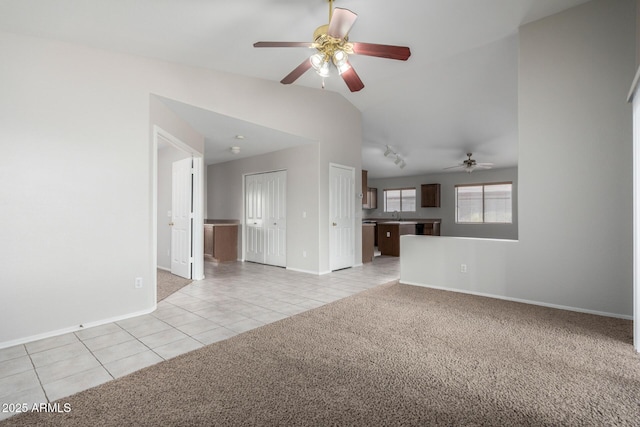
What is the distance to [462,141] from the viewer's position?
24.7ft

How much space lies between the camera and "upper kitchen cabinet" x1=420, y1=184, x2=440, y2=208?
1086cm

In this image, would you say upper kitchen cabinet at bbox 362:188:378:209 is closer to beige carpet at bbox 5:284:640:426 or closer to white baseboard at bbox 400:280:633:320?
white baseboard at bbox 400:280:633:320

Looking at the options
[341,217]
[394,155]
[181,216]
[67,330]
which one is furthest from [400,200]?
[67,330]

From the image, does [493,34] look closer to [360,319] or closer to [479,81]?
[479,81]

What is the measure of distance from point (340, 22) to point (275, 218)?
4.48 meters

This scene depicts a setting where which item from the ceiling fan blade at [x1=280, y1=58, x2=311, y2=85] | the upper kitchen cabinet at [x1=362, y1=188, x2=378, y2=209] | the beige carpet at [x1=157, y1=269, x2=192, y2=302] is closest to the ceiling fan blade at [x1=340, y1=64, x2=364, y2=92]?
the ceiling fan blade at [x1=280, y1=58, x2=311, y2=85]

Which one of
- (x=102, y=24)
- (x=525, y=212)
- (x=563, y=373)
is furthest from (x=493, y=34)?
(x=102, y=24)

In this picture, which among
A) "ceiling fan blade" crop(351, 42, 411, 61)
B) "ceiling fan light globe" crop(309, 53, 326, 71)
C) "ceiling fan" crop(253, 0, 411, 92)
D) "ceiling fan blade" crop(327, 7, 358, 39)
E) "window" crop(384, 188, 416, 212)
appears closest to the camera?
"ceiling fan blade" crop(327, 7, 358, 39)

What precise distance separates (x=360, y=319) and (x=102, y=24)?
3.57m

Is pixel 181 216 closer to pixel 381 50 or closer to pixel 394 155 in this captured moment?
pixel 381 50

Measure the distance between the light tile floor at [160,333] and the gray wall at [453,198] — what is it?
21.1 feet

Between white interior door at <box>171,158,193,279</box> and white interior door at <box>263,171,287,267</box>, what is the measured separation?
1788mm

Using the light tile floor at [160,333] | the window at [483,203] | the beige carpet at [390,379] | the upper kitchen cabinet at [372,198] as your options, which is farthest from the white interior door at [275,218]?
the window at [483,203]

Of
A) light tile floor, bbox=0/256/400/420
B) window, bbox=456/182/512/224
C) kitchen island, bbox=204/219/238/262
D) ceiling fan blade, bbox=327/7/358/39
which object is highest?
ceiling fan blade, bbox=327/7/358/39
